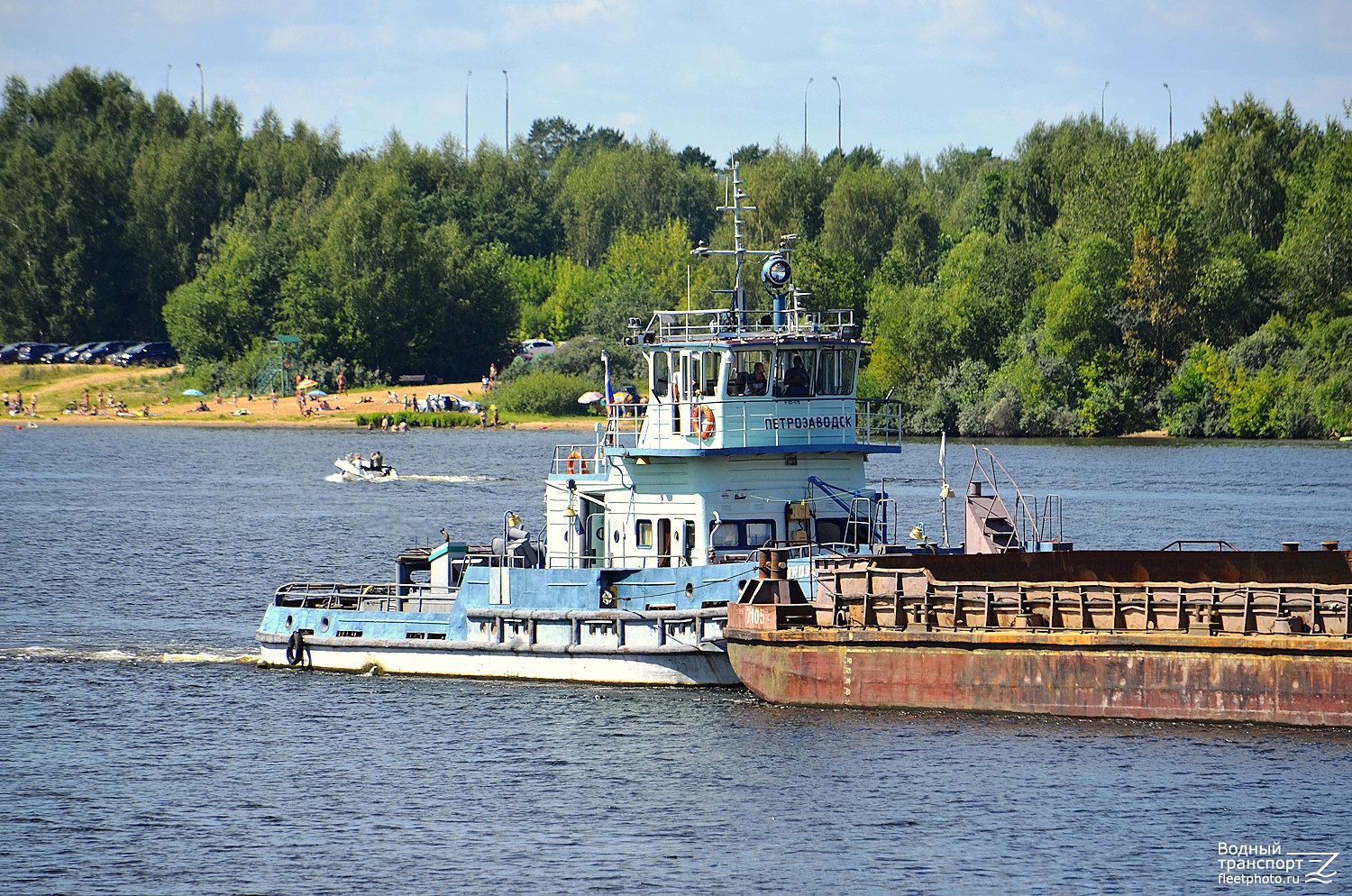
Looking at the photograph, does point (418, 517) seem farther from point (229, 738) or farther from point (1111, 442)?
point (1111, 442)

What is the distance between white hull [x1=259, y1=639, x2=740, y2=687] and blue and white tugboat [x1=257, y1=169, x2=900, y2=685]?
1.4 inches

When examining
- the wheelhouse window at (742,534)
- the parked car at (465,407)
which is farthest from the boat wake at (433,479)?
the wheelhouse window at (742,534)

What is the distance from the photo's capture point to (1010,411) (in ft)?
351

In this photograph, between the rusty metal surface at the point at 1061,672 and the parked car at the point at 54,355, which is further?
the parked car at the point at 54,355

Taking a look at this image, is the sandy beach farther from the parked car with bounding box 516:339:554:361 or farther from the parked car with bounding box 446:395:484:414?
the parked car with bounding box 516:339:554:361

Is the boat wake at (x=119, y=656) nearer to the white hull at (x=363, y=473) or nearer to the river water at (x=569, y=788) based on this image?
the river water at (x=569, y=788)

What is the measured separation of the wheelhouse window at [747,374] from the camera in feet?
109

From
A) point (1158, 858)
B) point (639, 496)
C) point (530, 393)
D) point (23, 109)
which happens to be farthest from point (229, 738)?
point (23, 109)

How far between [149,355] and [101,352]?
13.7 feet

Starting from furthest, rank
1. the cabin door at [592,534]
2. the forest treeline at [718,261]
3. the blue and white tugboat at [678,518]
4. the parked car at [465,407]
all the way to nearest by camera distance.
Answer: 1. the parked car at [465,407]
2. the forest treeline at [718,261]
3. the cabin door at [592,534]
4. the blue and white tugboat at [678,518]

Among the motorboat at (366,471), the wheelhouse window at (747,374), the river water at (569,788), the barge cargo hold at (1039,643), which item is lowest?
the river water at (569,788)

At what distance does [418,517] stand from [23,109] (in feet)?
391

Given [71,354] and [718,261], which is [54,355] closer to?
[71,354]

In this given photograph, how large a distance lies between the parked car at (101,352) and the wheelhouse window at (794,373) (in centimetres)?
12581
